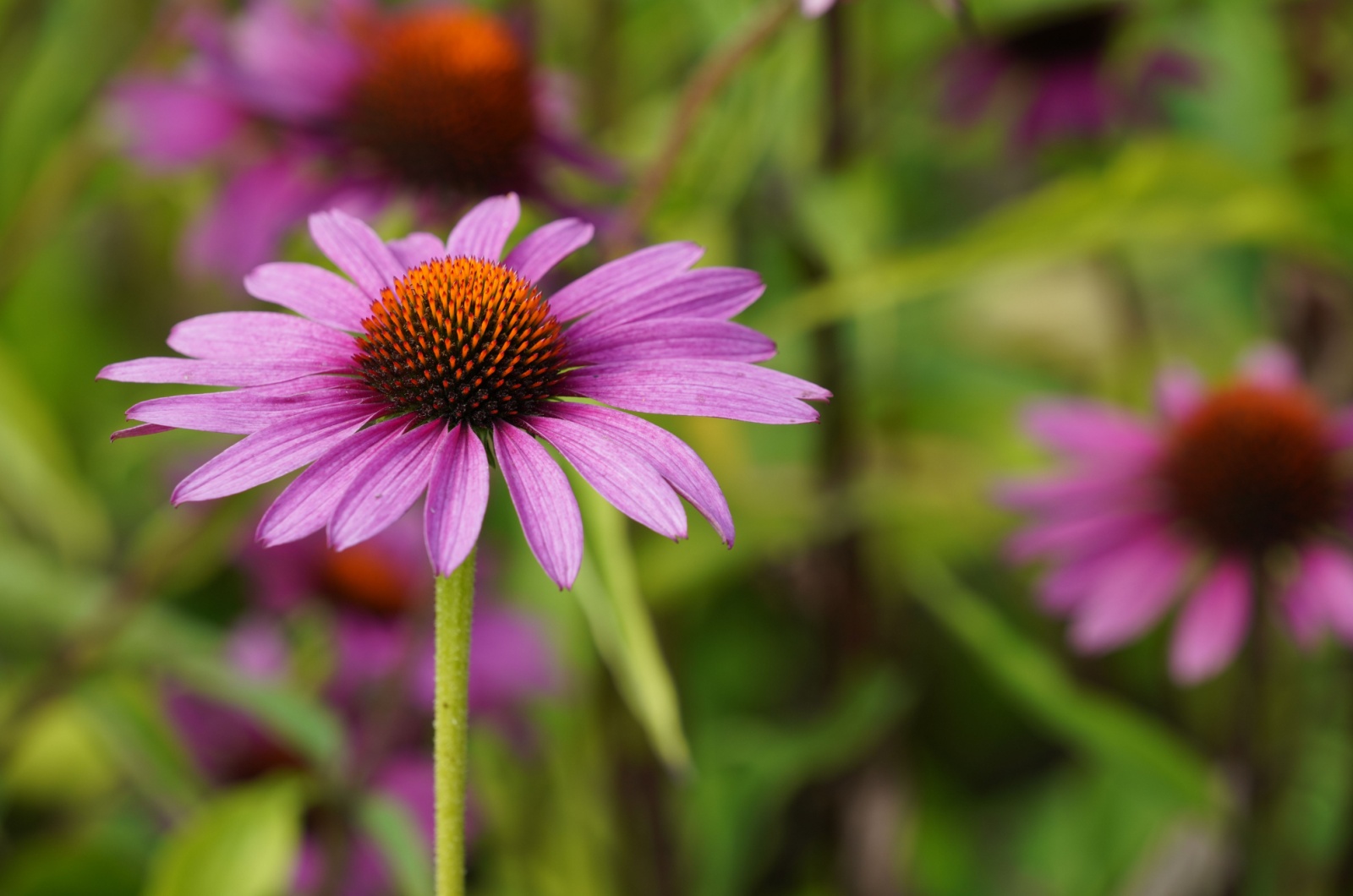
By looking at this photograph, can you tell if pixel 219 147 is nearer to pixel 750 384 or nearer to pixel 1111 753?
pixel 750 384

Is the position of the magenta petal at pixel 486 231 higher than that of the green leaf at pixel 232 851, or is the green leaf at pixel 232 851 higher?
the magenta petal at pixel 486 231

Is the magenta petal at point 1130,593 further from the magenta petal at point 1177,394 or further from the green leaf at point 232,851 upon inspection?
the green leaf at point 232,851

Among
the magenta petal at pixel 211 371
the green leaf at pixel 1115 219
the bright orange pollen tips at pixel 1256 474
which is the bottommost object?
the bright orange pollen tips at pixel 1256 474

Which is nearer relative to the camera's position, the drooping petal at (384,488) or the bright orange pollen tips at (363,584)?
the drooping petal at (384,488)

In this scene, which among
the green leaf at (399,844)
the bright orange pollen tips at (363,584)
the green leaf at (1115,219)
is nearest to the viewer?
the green leaf at (399,844)

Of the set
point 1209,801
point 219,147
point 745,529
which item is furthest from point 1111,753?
point 219,147

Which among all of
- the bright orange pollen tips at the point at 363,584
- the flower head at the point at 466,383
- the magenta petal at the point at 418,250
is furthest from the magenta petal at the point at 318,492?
the bright orange pollen tips at the point at 363,584

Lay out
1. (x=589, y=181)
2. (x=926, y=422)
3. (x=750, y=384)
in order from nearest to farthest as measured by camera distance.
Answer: (x=750, y=384)
(x=589, y=181)
(x=926, y=422)
